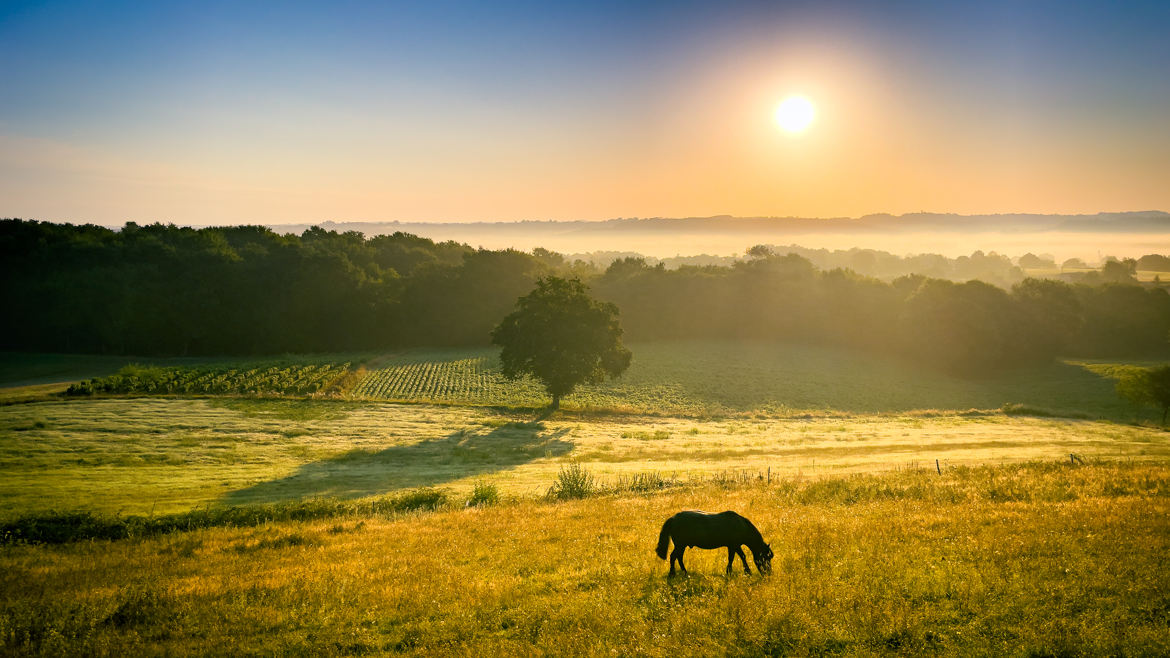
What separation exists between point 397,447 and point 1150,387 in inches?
2481

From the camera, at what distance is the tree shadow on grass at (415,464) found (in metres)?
26.4

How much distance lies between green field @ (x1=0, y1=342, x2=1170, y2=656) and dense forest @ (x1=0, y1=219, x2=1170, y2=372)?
36.0 meters

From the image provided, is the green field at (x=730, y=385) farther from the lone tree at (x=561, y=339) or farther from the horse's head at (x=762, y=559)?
the horse's head at (x=762, y=559)

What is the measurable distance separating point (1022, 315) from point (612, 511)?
83.2 m

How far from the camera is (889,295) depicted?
298ft

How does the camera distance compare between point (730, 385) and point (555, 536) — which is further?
point (730, 385)

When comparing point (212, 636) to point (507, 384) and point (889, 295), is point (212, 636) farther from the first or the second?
point (889, 295)

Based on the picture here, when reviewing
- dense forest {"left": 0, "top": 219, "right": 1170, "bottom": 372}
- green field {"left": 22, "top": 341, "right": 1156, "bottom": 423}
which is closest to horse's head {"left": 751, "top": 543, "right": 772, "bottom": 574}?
green field {"left": 22, "top": 341, "right": 1156, "bottom": 423}

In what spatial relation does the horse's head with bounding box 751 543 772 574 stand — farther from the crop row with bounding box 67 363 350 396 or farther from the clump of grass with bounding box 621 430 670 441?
the crop row with bounding box 67 363 350 396

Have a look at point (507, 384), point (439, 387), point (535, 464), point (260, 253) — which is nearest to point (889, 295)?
point (507, 384)

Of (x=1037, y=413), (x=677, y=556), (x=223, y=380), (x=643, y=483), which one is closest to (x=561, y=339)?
(x=643, y=483)

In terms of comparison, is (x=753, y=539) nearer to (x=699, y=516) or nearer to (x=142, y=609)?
(x=699, y=516)

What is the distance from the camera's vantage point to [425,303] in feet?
297

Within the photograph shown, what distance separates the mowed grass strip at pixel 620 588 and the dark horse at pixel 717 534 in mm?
463
